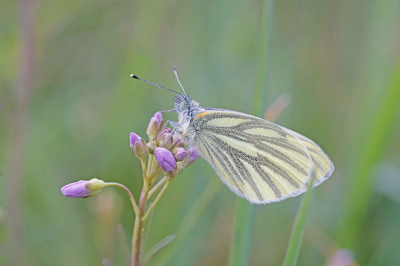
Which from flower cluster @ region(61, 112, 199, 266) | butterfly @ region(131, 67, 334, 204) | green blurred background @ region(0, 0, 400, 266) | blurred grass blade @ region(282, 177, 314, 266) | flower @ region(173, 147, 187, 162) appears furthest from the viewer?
green blurred background @ region(0, 0, 400, 266)

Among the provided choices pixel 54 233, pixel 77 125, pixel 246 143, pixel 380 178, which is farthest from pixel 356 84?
pixel 54 233

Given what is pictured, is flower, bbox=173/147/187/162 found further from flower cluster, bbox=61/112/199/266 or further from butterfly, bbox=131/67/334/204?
butterfly, bbox=131/67/334/204

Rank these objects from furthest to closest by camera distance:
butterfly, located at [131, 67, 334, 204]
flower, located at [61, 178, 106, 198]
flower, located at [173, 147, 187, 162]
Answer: butterfly, located at [131, 67, 334, 204]
flower, located at [173, 147, 187, 162]
flower, located at [61, 178, 106, 198]

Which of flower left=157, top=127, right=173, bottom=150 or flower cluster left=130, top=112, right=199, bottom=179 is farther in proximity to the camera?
flower left=157, top=127, right=173, bottom=150

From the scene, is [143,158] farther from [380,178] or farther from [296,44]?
[296,44]

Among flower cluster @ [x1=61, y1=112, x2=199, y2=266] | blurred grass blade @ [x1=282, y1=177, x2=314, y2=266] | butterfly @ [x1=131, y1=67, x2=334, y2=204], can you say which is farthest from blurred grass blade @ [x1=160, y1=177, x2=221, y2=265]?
blurred grass blade @ [x1=282, y1=177, x2=314, y2=266]

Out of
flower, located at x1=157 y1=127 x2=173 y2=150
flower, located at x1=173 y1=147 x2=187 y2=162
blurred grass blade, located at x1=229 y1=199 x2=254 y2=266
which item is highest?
flower, located at x1=157 y1=127 x2=173 y2=150

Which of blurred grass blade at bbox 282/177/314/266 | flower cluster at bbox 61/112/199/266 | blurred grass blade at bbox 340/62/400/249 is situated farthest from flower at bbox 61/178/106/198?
blurred grass blade at bbox 340/62/400/249

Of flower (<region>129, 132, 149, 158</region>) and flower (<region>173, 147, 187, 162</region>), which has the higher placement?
flower (<region>129, 132, 149, 158</region>)
